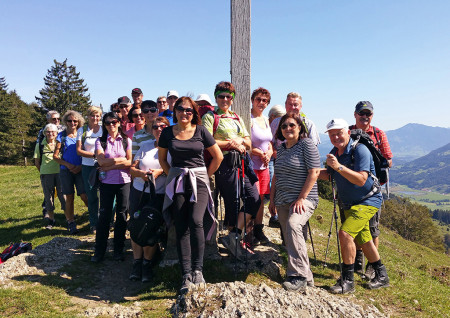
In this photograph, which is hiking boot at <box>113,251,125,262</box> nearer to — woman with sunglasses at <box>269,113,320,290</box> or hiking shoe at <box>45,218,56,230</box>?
woman with sunglasses at <box>269,113,320,290</box>

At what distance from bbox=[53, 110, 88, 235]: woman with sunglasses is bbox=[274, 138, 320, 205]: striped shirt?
567cm

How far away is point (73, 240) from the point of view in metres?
7.27

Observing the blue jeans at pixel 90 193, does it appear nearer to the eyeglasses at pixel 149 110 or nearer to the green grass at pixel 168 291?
the green grass at pixel 168 291

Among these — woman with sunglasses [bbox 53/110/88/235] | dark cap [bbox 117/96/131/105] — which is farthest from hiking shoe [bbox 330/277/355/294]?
woman with sunglasses [bbox 53/110/88/235]

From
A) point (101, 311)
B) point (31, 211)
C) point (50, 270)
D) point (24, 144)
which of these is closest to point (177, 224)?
point (101, 311)

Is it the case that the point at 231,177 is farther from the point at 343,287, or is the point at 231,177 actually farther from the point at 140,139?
the point at 343,287

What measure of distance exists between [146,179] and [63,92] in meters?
65.3

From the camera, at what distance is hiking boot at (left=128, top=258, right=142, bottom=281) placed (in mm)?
5398

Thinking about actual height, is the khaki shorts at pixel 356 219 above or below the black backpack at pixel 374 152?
below

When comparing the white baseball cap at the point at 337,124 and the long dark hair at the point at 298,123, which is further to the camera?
the white baseball cap at the point at 337,124

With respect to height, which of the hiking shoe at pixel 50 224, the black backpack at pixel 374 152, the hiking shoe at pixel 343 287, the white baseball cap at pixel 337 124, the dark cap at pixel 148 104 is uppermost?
the dark cap at pixel 148 104

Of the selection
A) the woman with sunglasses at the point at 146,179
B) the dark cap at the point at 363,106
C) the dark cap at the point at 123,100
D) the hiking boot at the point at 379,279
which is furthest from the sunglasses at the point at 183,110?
the hiking boot at the point at 379,279

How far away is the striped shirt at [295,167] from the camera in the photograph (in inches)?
189

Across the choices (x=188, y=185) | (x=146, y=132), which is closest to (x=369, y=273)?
(x=188, y=185)
